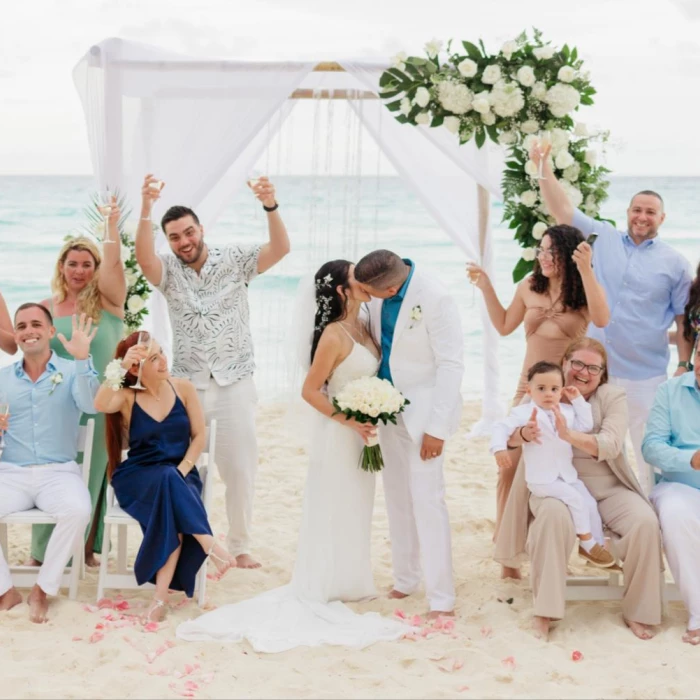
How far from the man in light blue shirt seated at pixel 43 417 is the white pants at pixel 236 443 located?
2.21 feet

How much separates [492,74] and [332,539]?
9.25 ft

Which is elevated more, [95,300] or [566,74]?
[566,74]

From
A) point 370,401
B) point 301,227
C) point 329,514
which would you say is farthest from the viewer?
point 301,227

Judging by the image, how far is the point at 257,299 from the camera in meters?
19.8

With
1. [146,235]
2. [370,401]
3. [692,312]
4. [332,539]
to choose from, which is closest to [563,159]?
[692,312]

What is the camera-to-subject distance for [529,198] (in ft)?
19.4

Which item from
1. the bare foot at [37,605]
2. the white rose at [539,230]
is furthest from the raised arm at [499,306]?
the bare foot at [37,605]

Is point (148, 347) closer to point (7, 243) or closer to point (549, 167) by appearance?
point (549, 167)

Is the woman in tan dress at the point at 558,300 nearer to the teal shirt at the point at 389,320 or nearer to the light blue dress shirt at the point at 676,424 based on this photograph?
the light blue dress shirt at the point at 676,424

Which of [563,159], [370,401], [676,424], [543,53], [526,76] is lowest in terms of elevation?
[676,424]

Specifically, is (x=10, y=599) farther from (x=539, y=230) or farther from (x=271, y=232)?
(x=539, y=230)

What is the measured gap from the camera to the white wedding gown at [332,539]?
4.96 meters

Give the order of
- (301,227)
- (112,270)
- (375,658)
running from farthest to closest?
1. (301,227)
2. (112,270)
3. (375,658)

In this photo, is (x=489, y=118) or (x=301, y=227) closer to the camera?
(x=489, y=118)
